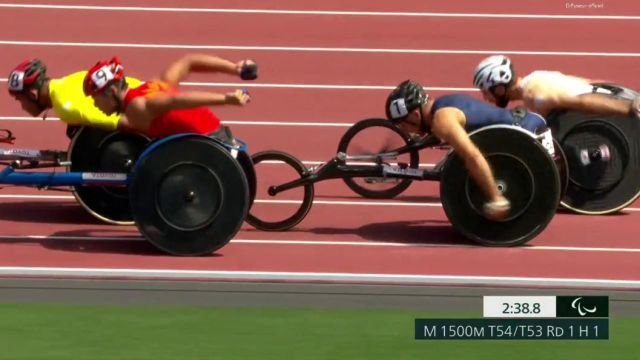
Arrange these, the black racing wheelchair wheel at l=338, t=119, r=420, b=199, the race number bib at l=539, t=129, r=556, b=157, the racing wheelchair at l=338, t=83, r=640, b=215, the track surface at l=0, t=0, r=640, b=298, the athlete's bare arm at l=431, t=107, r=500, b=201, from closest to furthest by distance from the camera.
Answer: the track surface at l=0, t=0, r=640, b=298
the athlete's bare arm at l=431, t=107, r=500, b=201
the race number bib at l=539, t=129, r=556, b=157
the racing wheelchair at l=338, t=83, r=640, b=215
the black racing wheelchair wheel at l=338, t=119, r=420, b=199

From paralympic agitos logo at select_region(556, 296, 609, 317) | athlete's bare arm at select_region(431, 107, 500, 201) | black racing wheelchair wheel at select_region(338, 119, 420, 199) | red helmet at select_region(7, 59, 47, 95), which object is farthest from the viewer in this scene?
black racing wheelchair wheel at select_region(338, 119, 420, 199)

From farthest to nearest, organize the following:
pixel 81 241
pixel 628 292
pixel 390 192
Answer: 1. pixel 390 192
2. pixel 81 241
3. pixel 628 292

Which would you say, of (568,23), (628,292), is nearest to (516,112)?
(628,292)

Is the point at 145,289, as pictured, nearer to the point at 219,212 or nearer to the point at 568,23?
the point at 219,212

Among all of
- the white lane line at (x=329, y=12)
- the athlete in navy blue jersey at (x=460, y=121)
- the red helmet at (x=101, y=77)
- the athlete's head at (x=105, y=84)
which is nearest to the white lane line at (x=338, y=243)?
the athlete in navy blue jersey at (x=460, y=121)

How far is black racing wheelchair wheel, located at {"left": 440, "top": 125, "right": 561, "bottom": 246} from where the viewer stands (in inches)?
464

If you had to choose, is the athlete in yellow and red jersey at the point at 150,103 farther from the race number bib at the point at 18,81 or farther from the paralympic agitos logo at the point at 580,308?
the paralympic agitos logo at the point at 580,308

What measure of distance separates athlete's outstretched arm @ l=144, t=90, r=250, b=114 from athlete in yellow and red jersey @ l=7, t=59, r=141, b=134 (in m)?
0.90

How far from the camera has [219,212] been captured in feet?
37.3

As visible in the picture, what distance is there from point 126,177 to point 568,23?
9.07m

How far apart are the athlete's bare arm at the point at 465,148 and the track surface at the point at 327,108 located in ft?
1.63

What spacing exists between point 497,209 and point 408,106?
3.32 ft

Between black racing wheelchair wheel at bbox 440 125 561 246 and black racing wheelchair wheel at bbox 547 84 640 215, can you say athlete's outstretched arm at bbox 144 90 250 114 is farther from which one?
black racing wheelchair wheel at bbox 547 84 640 215
